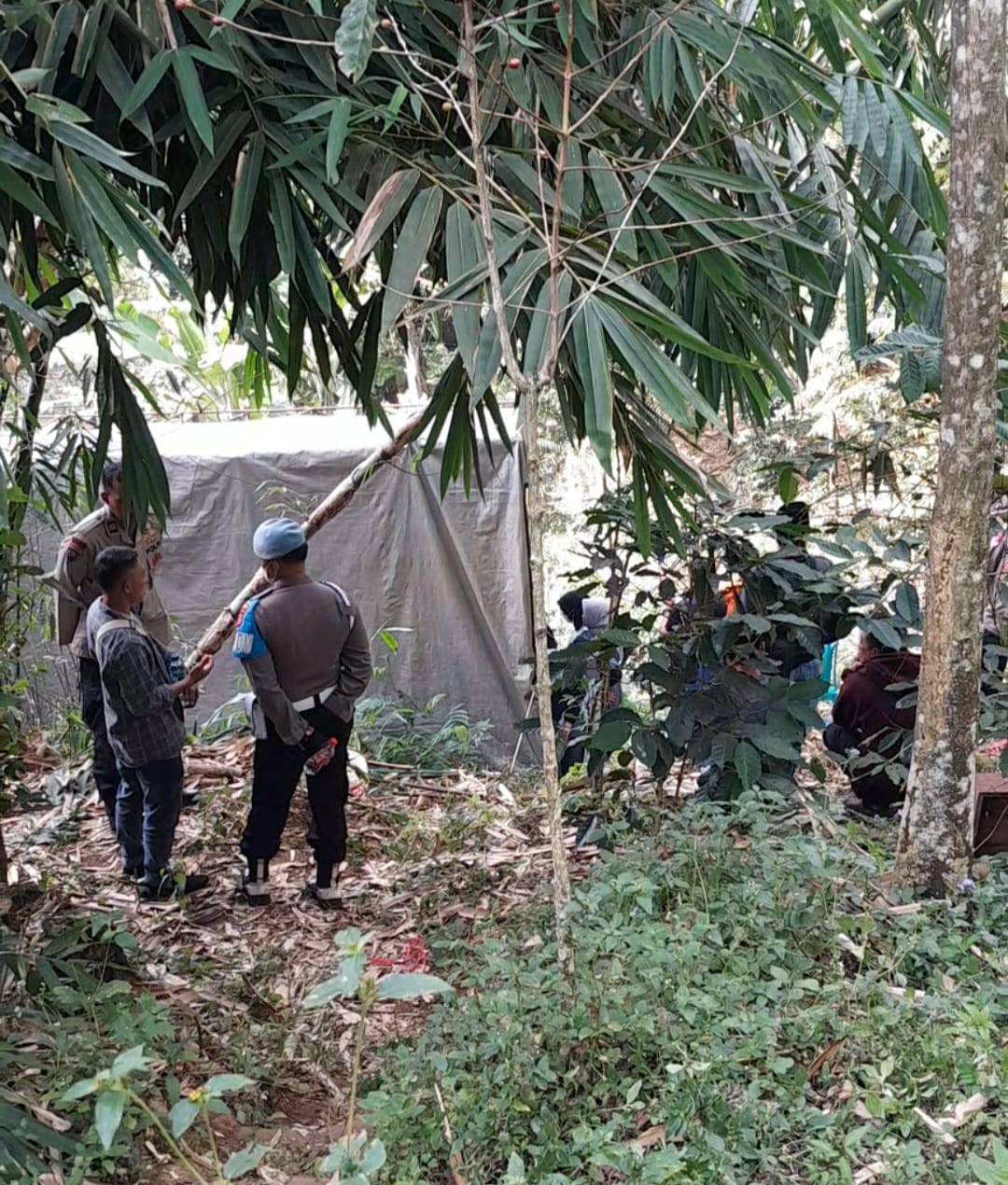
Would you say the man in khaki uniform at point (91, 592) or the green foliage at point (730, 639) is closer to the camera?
the green foliage at point (730, 639)

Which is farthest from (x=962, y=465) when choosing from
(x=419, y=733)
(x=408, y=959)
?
(x=419, y=733)

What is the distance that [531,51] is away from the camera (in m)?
3.13

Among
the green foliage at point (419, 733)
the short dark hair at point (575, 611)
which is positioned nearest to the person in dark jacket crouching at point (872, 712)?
the short dark hair at point (575, 611)

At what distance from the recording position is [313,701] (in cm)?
431

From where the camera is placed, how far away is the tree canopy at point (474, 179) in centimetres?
257

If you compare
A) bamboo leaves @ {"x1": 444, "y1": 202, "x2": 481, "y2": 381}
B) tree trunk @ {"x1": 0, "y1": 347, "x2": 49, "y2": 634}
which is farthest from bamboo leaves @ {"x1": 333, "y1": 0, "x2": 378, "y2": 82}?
tree trunk @ {"x1": 0, "y1": 347, "x2": 49, "y2": 634}

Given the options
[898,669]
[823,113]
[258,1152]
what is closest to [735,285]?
[823,113]

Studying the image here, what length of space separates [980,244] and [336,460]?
4089 millimetres

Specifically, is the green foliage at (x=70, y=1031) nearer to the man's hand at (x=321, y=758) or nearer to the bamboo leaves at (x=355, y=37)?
the man's hand at (x=321, y=758)

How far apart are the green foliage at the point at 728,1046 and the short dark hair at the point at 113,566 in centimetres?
204

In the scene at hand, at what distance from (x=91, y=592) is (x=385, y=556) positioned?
194 cm

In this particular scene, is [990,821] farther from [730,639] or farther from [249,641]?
[249,641]

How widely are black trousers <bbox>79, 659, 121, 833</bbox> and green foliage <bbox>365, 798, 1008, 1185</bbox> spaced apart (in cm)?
237

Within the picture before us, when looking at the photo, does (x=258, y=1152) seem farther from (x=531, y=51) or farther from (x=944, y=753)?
(x=531, y=51)
